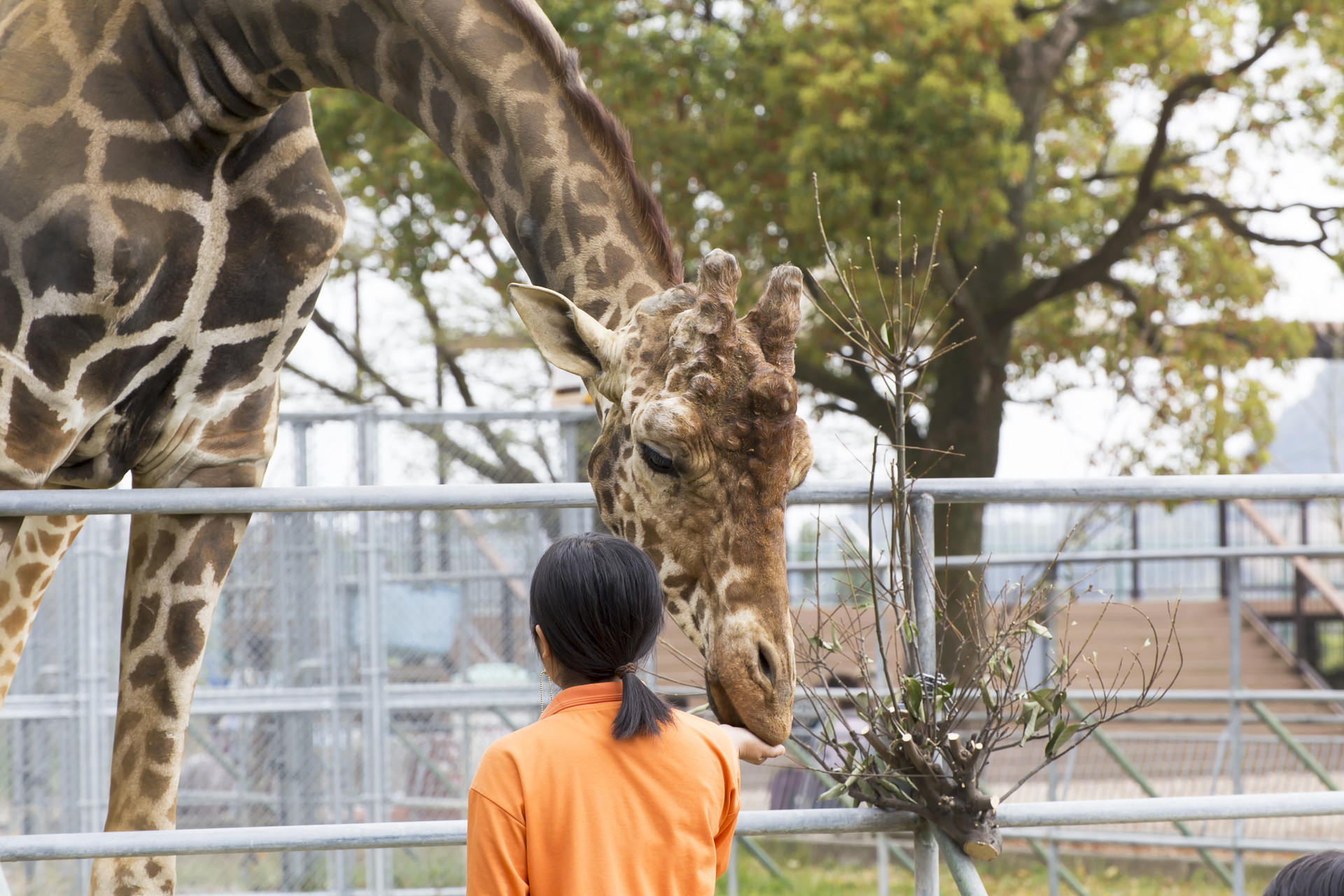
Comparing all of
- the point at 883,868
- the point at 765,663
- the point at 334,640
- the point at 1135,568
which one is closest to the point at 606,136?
the point at 765,663

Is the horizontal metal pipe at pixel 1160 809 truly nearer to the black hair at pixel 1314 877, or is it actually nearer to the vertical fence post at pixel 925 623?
the vertical fence post at pixel 925 623

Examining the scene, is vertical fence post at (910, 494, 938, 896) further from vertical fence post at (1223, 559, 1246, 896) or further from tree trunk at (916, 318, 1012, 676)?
tree trunk at (916, 318, 1012, 676)

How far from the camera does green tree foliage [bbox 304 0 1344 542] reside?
8.53 m

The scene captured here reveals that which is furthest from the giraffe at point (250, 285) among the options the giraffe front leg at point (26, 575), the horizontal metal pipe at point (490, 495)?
the giraffe front leg at point (26, 575)

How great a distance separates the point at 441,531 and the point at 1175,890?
5.48 meters

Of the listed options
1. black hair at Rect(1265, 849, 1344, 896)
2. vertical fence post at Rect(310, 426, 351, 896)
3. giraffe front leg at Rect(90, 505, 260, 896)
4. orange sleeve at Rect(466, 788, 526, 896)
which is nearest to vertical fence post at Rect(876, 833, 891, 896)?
vertical fence post at Rect(310, 426, 351, 896)

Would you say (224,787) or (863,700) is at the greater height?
(863,700)

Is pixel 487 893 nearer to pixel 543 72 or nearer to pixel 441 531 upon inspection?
pixel 543 72

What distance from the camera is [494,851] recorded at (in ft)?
5.44

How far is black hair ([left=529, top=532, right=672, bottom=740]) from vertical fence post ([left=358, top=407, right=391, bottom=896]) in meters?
4.26

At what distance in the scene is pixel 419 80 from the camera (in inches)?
106

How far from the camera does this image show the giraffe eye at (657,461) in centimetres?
222

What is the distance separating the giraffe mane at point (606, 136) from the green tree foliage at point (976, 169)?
18.3 feet

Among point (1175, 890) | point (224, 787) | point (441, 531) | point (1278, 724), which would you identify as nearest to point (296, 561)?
point (441, 531)
